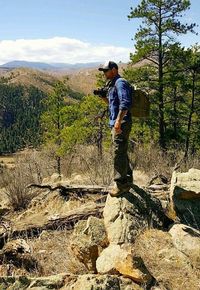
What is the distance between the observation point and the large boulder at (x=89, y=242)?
210 inches

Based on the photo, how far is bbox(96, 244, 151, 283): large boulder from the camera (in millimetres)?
4496

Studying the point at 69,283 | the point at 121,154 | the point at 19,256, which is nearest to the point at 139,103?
the point at 121,154

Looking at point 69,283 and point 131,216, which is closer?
point 69,283

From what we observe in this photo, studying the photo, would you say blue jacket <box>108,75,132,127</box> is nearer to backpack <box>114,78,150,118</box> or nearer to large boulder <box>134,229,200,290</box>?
backpack <box>114,78,150,118</box>

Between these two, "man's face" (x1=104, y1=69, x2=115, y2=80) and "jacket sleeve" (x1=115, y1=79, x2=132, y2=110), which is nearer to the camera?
"jacket sleeve" (x1=115, y1=79, x2=132, y2=110)

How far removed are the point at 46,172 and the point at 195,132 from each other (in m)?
12.4

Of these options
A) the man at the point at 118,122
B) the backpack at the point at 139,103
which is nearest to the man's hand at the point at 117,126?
the man at the point at 118,122

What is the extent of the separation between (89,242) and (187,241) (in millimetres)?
1270

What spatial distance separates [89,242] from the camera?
5.42 metres

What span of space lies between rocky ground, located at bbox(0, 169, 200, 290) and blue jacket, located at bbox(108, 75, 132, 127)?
120 centimetres

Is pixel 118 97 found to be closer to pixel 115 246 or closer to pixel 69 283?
pixel 115 246

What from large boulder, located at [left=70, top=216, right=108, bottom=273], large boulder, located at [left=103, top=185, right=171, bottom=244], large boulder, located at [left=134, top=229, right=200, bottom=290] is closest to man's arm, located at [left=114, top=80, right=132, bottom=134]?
large boulder, located at [left=103, top=185, right=171, bottom=244]

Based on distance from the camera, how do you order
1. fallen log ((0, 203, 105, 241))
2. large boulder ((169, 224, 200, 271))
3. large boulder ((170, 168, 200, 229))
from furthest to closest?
1. fallen log ((0, 203, 105, 241))
2. large boulder ((170, 168, 200, 229))
3. large boulder ((169, 224, 200, 271))

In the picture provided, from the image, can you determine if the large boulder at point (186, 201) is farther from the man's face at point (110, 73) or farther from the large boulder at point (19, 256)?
the large boulder at point (19, 256)
